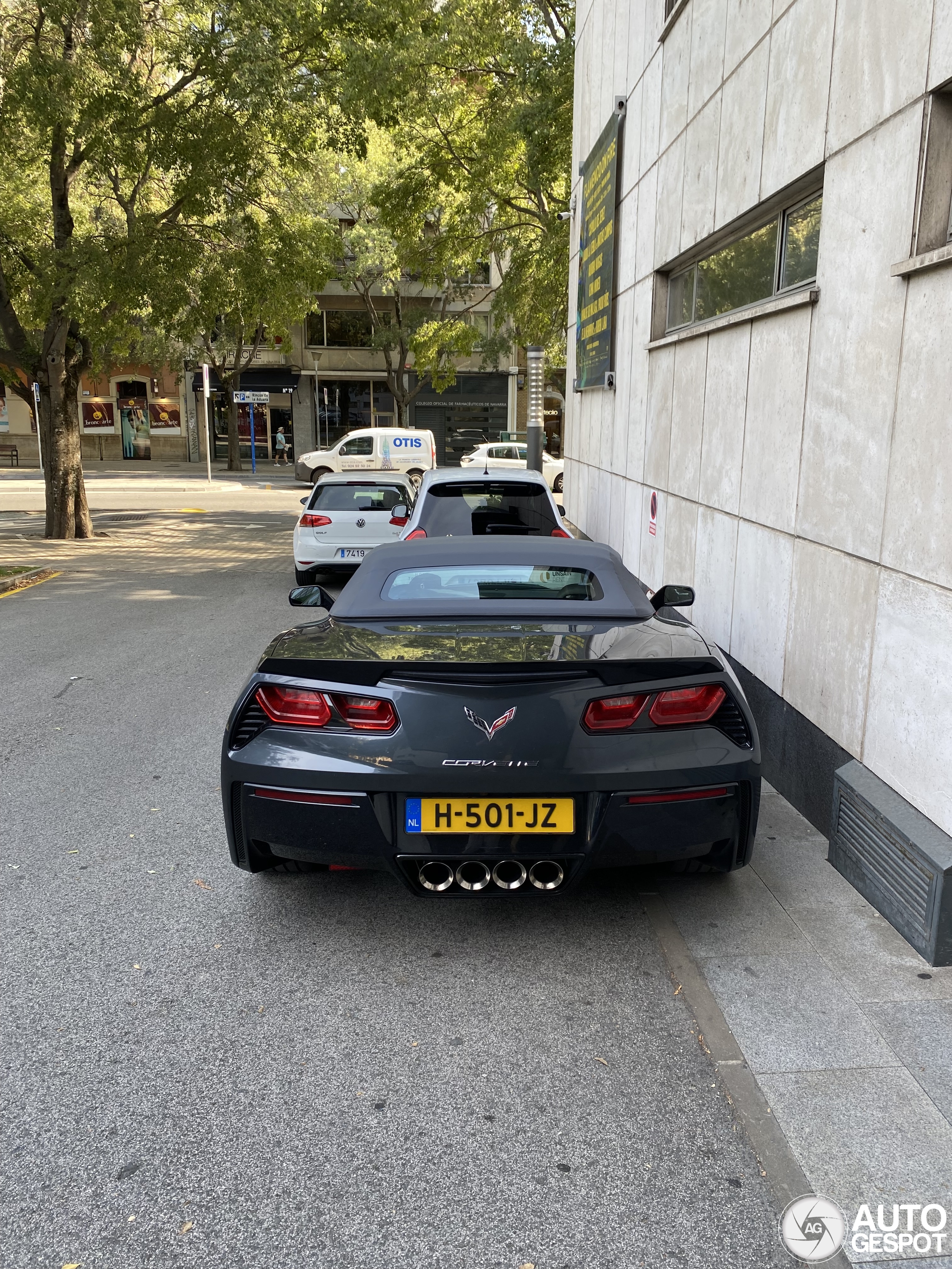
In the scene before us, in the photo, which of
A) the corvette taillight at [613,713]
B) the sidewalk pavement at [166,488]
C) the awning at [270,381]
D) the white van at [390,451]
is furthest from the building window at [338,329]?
the corvette taillight at [613,713]

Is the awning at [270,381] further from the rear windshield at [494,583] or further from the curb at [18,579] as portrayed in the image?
the rear windshield at [494,583]

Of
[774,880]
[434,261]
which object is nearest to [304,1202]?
[774,880]

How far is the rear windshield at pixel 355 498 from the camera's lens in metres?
12.6

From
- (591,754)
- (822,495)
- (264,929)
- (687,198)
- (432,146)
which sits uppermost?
(432,146)

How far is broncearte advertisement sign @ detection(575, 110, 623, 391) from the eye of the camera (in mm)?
11672

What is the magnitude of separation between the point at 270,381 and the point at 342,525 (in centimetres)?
3423

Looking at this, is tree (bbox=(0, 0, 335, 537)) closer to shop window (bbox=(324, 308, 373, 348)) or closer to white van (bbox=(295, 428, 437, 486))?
white van (bbox=(295, 428, 437, 486))

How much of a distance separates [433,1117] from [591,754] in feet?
3.97

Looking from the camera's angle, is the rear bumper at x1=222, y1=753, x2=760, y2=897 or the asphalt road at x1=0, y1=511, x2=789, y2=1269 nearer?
the asphalt road at x1=0, y1=511, x2=789, y2=1269

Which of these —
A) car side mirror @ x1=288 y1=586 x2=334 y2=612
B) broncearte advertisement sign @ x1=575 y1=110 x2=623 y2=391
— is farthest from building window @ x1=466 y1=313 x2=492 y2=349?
car side mirror @ x1=288 y1=586 x2=334 y2=612

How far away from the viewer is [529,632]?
3.80 metres

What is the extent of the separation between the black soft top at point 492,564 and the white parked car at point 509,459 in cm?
2544

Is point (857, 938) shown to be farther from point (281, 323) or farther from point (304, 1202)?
point (281, 323)

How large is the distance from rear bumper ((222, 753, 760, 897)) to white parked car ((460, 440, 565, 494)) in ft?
88.5
